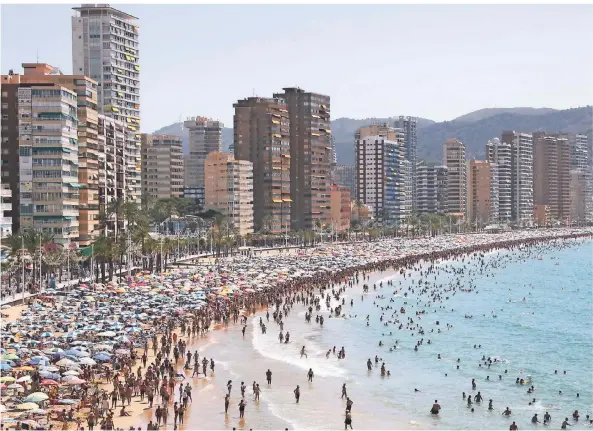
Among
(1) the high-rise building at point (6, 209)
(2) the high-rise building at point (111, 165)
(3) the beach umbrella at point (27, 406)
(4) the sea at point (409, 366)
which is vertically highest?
(2) the high-rise building at point (111, 165)

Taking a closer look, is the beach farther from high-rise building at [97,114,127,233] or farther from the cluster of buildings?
the cluster of buildings

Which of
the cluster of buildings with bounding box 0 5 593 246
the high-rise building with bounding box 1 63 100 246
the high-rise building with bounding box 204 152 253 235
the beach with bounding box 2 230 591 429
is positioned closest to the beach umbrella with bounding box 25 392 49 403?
the beach with bounding box 2 230 591 429

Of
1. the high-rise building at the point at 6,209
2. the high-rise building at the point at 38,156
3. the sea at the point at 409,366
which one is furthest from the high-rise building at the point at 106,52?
the sea at the point at 409,366

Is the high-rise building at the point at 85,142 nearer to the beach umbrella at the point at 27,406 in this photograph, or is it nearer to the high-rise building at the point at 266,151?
the beach umbrella at the point at 27,406

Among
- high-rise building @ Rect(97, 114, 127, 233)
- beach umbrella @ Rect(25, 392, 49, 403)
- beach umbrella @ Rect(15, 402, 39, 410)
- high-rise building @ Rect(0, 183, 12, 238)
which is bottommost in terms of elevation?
beach umbrella @ Rect(15, 402, 39, 410)

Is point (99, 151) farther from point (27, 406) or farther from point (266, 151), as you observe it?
point (266, 151)

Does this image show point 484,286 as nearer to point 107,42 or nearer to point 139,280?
point 139,280
